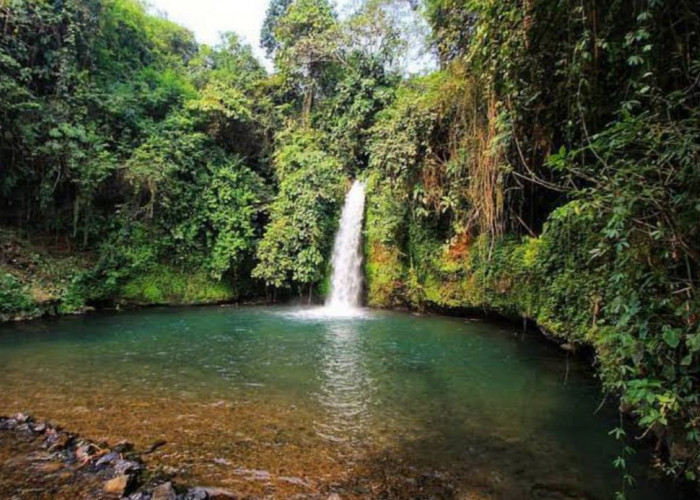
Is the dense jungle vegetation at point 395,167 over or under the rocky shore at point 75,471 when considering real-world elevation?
over

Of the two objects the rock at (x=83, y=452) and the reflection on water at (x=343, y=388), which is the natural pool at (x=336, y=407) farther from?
the rock at (x=83, y=452)

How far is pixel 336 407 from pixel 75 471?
2.49 meters

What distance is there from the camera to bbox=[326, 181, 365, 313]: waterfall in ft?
42.3

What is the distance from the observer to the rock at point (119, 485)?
10.1ft

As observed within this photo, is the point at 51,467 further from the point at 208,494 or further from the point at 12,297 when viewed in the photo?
the point at 12,297

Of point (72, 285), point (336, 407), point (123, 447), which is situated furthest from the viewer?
point (72, 285)

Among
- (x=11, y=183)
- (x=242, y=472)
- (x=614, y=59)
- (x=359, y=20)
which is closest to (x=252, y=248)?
(x=11, y=183)

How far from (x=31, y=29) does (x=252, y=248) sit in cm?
831

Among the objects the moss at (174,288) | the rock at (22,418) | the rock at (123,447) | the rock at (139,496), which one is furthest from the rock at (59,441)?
the moss at (174,288)

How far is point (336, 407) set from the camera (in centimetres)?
486

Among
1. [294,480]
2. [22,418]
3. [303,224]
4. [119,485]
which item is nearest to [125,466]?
[119,485]

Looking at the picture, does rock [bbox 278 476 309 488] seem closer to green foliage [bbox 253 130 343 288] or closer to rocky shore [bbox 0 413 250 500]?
rocky shore [bbox 0 413 250 500]

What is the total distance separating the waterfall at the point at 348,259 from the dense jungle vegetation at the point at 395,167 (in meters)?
0.35

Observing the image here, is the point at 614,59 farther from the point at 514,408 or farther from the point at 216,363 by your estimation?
the point at 216,363
